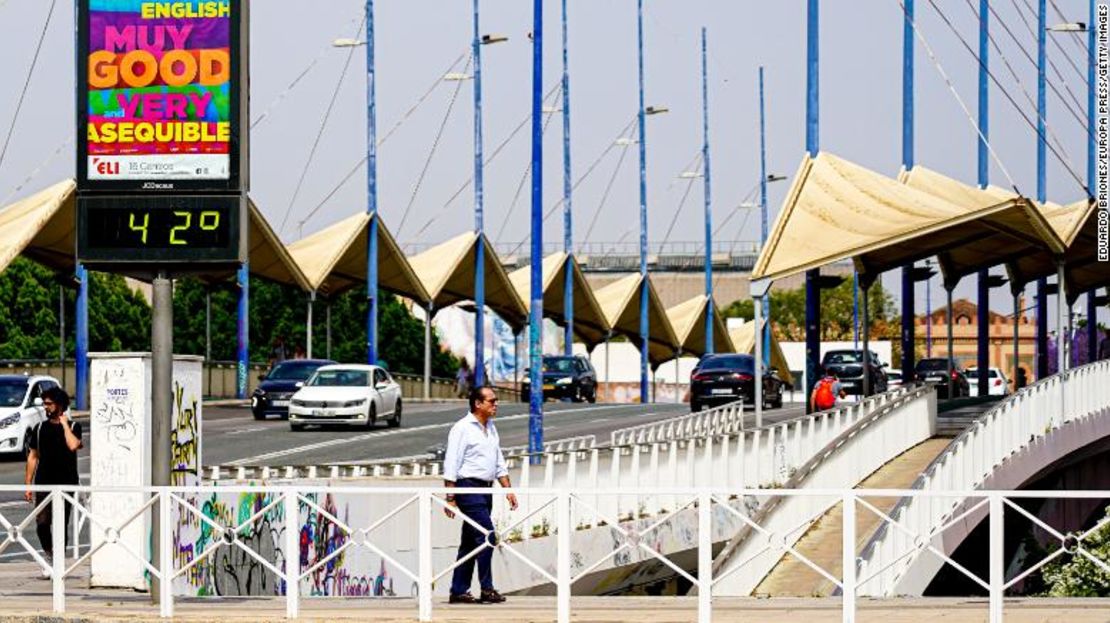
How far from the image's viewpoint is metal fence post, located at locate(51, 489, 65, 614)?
1694 centimetres

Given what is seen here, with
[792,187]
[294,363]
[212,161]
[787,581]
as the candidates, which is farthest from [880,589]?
[294,363]

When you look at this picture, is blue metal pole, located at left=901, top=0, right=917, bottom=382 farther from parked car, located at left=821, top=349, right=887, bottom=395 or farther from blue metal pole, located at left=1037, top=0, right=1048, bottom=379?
blue metal pole, located at left=1037, top=0, right=1048, bottom=379

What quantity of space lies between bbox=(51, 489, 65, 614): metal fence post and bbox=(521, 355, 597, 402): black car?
59.9 metres

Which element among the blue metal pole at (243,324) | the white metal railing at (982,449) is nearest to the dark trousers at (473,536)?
the white metal railing at (982,449)

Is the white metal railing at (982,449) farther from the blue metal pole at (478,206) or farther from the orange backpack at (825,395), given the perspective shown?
the blue metal pole at (478,206)

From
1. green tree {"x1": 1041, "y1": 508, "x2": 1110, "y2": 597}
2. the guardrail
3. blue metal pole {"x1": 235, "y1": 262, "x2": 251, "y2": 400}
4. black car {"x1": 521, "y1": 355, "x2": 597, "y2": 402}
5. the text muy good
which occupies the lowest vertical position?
green tree {"x1": 1041, "y1": 508, "x2": 1110, "y2": 597}

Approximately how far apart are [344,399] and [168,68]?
33.1 metres

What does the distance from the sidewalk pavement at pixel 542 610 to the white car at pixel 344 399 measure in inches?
1235

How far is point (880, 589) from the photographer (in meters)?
25.3

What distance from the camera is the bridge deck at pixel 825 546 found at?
2756 centimetres

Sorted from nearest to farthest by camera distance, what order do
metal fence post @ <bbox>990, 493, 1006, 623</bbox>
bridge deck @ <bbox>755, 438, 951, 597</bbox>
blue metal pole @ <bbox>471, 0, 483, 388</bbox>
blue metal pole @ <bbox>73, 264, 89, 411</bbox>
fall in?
metal fence post @ <bbox>990, 493, 1006, 623</bbox>, bridge deck @ <bbox>755, 438, 951, 597</bbox>, blue metal pole @ <bbox>73, 264, 89, 411</bbox>, blue metal pole @ <bbox>471, 0, 483, 388</bbox>

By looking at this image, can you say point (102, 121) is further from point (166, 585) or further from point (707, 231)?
point (707, 231)

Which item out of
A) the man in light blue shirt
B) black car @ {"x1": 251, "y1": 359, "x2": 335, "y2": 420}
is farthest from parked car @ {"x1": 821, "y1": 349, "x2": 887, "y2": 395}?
the man in light blue shirt

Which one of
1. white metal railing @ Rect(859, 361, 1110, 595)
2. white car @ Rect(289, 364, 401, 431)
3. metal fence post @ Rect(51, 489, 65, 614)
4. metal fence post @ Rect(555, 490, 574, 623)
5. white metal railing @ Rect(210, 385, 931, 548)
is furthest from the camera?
white car @ Rect(289, 364, 401, 431)
